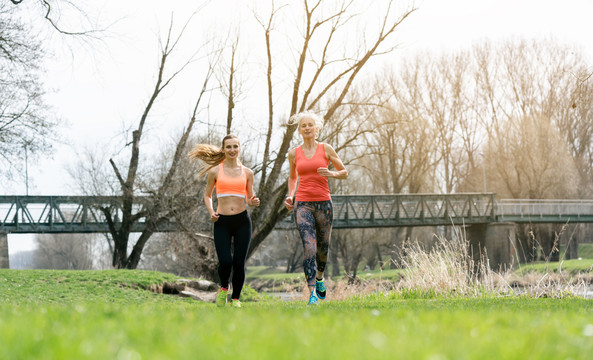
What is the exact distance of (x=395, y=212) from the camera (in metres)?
49.8

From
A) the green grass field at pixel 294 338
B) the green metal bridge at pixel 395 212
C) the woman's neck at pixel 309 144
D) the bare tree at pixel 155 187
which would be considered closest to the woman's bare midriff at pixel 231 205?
the woman's neck at pixel 309 144

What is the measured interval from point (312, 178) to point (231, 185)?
3.56 ft

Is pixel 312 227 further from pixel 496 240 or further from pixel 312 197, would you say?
pixel 496 240

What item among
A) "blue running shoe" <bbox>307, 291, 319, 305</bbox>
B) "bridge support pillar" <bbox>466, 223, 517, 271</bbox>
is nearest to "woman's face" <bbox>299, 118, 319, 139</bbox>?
"blue running shoe" <bbox>307, 291, 319, 305</bbox>

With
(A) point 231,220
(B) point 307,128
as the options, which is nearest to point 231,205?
(A) point 231,220

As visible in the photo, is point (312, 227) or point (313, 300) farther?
point (312, 227)

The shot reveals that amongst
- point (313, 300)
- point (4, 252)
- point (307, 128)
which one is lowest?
point (4, 252)

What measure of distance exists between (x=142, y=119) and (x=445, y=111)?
2979 centimetres

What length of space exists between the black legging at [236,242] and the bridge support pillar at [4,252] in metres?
34.4

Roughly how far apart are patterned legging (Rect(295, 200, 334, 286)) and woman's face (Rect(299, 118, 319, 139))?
890 millimetres

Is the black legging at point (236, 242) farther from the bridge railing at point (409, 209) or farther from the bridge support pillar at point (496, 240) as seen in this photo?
the bridge support pillar at point (496, 240)

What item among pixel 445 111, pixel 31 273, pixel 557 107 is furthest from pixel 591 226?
pixel 31 273

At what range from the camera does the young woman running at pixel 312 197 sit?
27.3 ft

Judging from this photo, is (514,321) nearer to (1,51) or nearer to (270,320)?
(270,320)
